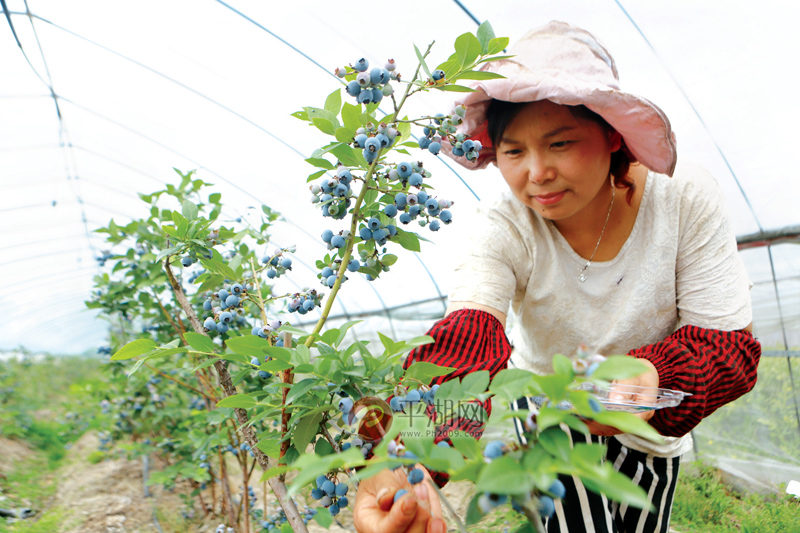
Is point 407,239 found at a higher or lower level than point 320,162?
lower

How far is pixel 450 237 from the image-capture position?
152 inches

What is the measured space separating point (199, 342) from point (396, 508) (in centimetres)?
35

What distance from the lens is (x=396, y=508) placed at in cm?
49

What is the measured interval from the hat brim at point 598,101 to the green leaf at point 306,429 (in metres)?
0.68

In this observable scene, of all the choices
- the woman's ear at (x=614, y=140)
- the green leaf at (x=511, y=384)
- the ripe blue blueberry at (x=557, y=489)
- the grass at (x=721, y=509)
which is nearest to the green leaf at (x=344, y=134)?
the green leaf at (x=511, y=384)

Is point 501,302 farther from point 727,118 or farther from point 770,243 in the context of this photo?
point 770,243

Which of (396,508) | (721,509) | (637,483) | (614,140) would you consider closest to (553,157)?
(614,140)

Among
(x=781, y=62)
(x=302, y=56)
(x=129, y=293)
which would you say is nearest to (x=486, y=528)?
(x=129, y=293)

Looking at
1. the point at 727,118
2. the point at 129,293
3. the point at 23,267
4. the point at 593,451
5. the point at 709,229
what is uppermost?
the point at 23,267

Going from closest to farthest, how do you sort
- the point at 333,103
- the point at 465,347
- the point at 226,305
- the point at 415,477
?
the point at 415,477 < the point at 333,103 < the point at 226,305 < the point at 465,347

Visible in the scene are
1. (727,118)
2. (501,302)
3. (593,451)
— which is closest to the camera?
(593,451)

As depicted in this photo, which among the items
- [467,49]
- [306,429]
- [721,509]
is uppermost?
[467,49]

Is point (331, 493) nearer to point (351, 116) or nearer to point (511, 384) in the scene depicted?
point (511, 384)

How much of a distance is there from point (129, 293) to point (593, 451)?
7.11 ft
